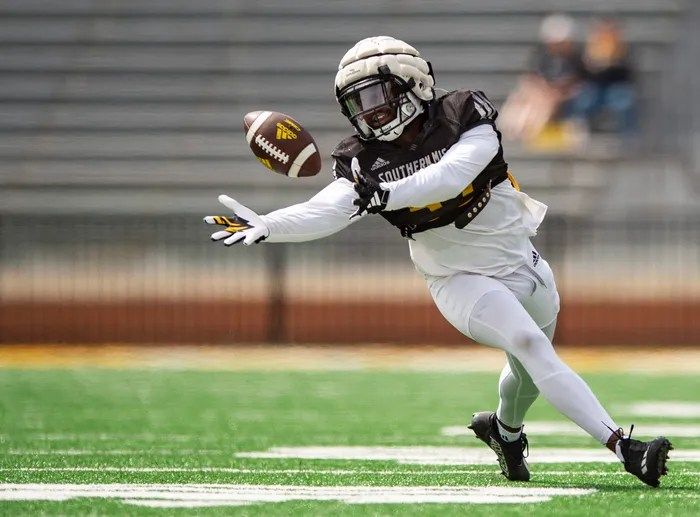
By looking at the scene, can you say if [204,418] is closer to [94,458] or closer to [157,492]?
[94,458]

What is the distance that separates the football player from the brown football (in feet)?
0.39

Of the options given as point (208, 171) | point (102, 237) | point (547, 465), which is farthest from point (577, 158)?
point (547, 465)

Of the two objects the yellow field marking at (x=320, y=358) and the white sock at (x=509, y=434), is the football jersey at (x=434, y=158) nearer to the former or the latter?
the white sock at (x=509, y=434)

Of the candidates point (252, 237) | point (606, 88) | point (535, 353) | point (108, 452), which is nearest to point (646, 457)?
point (535, 353)

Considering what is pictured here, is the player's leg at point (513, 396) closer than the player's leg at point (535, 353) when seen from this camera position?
No

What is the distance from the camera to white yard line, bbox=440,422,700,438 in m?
7.21

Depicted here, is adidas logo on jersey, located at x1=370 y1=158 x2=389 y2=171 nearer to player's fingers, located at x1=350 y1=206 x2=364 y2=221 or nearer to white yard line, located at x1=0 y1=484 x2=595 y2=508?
player's fingers, located at x1=350 y1=206 x2=364 y2=221

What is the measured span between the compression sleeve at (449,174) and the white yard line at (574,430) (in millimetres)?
2489

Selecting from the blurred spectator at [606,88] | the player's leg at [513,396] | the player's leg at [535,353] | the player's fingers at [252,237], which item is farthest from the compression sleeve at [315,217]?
the blurred spectator at [606,88]

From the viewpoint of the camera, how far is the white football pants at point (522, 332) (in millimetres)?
4977

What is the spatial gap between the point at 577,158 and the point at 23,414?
32.8ft

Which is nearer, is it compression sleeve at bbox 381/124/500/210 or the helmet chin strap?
compression sleeve at bbox 381/124/500/210

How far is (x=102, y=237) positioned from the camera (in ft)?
47.2

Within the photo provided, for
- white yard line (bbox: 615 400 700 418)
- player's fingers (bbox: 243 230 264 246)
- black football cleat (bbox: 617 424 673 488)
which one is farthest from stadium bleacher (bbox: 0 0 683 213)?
black football cleat (bbox: 617 424 673 488)
